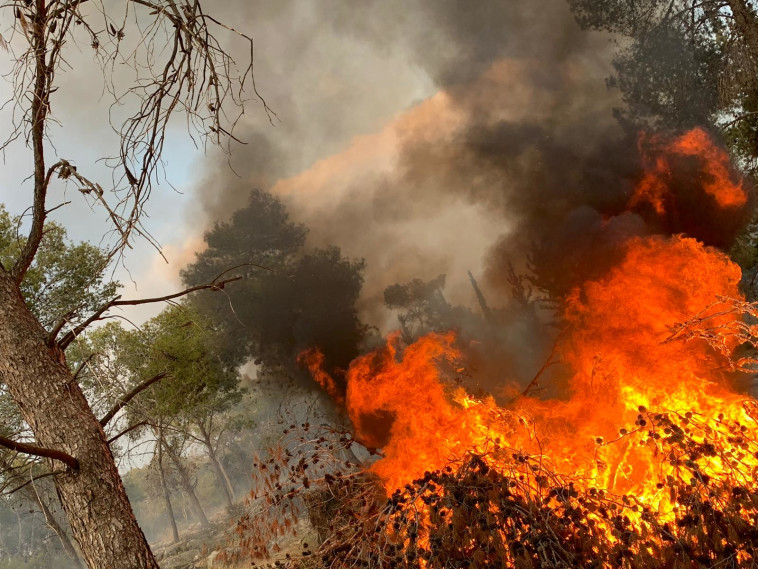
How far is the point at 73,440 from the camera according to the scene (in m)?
3.22

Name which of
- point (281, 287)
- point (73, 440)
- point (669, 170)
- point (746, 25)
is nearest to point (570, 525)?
point (73, 440)

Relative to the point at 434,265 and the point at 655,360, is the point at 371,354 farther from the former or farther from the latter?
the point at 655,360

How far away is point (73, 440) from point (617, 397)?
6.80m

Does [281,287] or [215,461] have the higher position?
[281,287]

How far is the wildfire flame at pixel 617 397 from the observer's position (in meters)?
5.88

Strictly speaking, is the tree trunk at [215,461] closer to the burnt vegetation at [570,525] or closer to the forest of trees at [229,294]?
the forest of trees at [229,294]

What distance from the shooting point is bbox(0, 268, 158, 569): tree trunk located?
3.10 m

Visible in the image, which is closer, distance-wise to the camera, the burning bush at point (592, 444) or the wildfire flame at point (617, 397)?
the burning bush at point (592, 444)

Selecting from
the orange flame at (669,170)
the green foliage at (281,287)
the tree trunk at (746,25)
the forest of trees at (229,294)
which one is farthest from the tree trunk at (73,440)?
the tree trunk at (746,25)

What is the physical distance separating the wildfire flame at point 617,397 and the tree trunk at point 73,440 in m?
3.73

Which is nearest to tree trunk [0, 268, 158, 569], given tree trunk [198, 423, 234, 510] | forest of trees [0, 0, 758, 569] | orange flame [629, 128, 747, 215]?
forest of trees [0, 0, 758, 569]

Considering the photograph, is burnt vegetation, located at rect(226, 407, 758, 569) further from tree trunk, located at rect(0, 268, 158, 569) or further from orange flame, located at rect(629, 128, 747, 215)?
orange flame, located at rect(629, 128, 747, 215)

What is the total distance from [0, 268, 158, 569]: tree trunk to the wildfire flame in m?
3.73

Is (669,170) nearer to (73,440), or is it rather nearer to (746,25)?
(746,25)
